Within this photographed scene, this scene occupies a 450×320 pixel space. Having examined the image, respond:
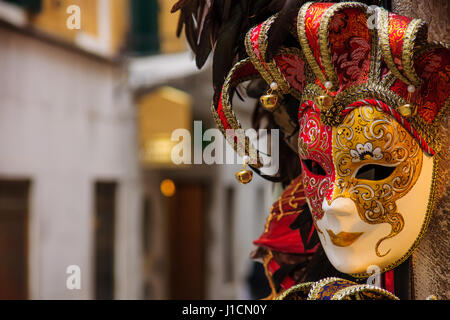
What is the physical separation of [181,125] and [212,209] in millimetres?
1560

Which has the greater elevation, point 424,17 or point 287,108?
point 424,17

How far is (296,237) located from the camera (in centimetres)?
115

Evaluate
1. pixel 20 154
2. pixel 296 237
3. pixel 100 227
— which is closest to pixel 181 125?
pixel 100 227

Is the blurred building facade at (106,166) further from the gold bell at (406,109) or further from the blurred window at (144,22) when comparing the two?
the gold bell at (406,109)

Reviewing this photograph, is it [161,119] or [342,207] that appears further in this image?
[161,119]

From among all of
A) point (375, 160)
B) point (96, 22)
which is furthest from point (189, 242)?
point (375, 160)

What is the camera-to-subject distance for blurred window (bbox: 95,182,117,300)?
4.44 meters

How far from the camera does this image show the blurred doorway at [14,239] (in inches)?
141

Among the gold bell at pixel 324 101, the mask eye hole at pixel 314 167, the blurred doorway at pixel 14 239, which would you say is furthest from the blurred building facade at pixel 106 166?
the gold bell at pixel 324 101

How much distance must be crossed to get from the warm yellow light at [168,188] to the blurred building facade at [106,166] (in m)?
0.04

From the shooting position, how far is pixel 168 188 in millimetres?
5641

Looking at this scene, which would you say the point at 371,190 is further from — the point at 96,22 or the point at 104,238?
the point at 104,238

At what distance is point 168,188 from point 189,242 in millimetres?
678
